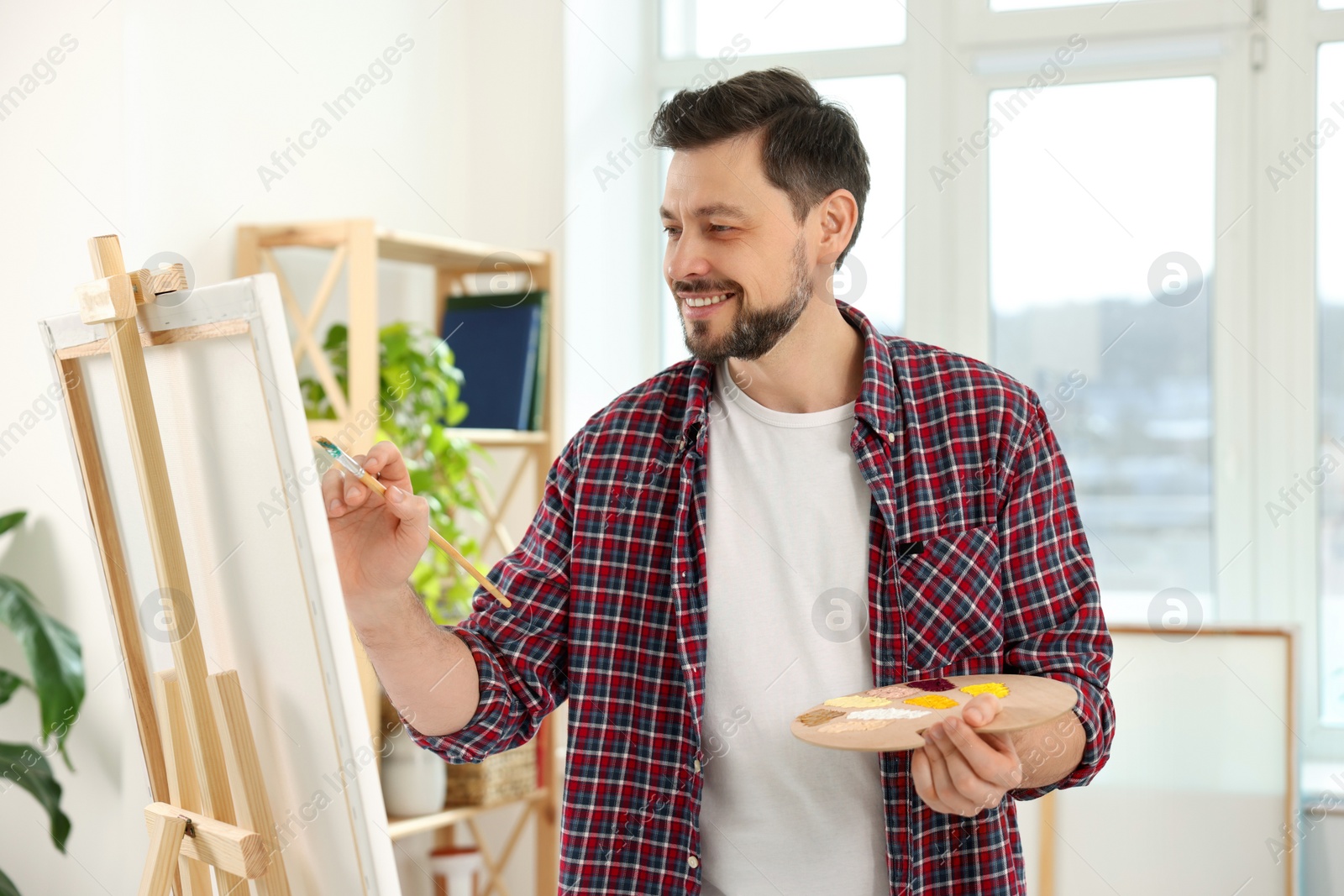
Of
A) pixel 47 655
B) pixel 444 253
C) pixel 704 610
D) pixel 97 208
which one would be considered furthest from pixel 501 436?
pixel 704 610

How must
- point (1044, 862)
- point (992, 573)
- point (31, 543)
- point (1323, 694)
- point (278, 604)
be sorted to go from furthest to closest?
point (1323, 694) < point (1044, 862) < point (31, 543) < point (992, 573) < point (278, 604)

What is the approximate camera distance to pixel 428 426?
237 cm

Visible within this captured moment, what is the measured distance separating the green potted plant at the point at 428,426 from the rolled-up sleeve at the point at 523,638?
962 millimetres

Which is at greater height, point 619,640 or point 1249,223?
point 1249,223

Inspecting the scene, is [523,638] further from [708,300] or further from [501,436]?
[501,436]

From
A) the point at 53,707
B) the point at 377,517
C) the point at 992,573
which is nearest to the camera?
the point at 377,517

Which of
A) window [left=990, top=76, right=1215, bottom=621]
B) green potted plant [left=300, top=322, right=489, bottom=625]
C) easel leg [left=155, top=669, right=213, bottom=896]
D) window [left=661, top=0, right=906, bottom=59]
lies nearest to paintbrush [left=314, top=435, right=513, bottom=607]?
easel leg [left=155, top=669, right=213, bottom=896]

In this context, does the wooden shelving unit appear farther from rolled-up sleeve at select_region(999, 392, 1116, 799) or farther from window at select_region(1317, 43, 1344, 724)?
window at select_region(1317, 43, 1344, 724)

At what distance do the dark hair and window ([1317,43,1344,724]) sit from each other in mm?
1687

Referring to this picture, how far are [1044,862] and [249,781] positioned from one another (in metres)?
1.72

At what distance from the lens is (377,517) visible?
1173 millimetres

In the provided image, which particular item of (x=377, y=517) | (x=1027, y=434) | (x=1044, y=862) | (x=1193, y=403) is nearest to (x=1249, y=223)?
(x=1193, y=403)

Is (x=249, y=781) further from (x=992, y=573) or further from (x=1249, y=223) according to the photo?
(x=1249, y=223)

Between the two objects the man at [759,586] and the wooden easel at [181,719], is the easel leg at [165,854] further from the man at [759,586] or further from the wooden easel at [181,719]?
the man at [759,586]
